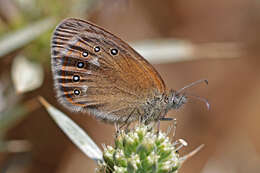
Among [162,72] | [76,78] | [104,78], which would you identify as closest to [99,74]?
[104,78]

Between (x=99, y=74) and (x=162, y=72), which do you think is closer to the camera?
(x=99, y=74)

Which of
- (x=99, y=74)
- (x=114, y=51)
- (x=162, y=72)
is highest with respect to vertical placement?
(x=114, y=51)

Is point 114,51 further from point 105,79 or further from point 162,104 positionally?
point 162,104

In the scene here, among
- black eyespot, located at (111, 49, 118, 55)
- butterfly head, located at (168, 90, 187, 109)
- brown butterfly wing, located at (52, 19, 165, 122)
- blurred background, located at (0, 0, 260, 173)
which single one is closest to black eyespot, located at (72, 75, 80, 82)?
brown butterfly wing, located at (52, 19, 165, 122)

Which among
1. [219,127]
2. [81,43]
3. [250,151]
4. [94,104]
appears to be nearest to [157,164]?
[94,104]

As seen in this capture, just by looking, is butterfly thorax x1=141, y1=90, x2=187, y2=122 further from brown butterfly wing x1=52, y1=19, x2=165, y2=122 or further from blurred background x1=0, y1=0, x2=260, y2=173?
blurred background x1=0, y1=0, x2=260, y2=173

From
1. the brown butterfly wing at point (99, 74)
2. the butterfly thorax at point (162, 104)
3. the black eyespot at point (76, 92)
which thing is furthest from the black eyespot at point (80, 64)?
the butterfly thorax at point (162, 104)

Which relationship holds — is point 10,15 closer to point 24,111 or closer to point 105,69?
point 24,111

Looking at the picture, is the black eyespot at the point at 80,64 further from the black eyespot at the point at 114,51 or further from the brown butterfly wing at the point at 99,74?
the black eyespot at the point at 114,51
